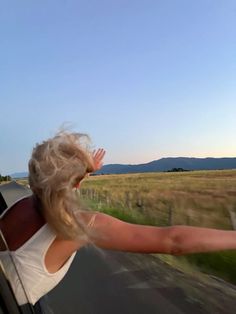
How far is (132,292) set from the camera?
752 cm

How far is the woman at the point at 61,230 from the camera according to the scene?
230 cm

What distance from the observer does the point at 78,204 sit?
7.98 ft

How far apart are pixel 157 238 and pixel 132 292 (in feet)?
17.7

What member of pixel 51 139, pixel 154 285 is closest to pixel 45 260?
pixel 51 139

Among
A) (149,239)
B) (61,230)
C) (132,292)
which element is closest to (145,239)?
(149,239)

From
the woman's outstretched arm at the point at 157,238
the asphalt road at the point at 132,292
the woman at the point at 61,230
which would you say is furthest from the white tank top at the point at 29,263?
the asphalt road at the point at 132,292

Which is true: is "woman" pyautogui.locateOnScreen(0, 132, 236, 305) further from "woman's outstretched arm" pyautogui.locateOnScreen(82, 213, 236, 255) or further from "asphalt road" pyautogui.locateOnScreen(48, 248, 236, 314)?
"asphalt road" pyautogui.locateOnScreen(48, 248, 236, 314)

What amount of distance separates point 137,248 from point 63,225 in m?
0.30

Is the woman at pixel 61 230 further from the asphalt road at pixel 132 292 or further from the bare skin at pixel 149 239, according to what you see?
the asphalt road at pixel 132 292

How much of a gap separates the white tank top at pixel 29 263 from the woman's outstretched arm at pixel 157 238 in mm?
193

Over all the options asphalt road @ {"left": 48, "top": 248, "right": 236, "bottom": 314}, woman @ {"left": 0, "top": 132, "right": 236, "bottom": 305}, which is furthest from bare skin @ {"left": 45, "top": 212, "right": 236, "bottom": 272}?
asphalt road @ {"left": 48, "top": 248, "right": 236, "bottom": 314}

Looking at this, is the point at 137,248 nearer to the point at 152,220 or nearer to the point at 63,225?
the point at 63,225

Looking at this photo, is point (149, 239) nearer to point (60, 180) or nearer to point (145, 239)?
point (145, 239)

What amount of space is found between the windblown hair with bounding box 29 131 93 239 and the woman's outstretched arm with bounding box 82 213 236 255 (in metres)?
0.08
